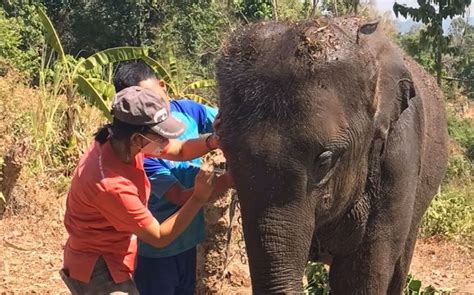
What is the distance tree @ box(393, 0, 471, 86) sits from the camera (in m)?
11.3

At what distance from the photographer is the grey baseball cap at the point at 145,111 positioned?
3123 mm

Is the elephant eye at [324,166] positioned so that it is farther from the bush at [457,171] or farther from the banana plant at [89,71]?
the bush at [457,171]

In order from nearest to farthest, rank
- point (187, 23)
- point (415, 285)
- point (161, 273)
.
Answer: point (161, 273), point (415, 285), point (187, 23)

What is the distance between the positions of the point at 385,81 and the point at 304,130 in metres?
0.61

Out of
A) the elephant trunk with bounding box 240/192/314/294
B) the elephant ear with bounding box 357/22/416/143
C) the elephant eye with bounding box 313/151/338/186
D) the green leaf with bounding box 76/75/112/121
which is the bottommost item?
the elephant trunk with bounding box 240/192/314/294

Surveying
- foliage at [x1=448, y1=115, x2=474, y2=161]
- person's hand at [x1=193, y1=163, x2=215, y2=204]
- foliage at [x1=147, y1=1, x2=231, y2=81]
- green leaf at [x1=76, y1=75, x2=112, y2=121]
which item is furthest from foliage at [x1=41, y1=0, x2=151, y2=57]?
person's hand at [x1=193, y1=163, x2=215, y2=204]

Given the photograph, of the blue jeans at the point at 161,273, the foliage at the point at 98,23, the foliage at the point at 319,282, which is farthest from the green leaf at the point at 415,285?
the foliage at the point at 98,23

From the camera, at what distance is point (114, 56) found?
10375 mm

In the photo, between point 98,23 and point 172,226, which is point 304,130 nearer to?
point 172,226

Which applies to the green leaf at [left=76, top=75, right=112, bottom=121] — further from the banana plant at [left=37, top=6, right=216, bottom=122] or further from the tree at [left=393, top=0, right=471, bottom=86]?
the tree at [left=393, top=0, right=471, bottom=86]

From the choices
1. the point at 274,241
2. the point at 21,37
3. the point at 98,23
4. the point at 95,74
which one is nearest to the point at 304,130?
the point at 274,241

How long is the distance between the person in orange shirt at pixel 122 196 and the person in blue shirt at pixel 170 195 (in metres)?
0.26

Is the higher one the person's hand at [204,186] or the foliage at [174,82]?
the foliage at [174,82]

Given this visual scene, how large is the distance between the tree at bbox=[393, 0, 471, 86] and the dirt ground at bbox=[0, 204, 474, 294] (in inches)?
154
